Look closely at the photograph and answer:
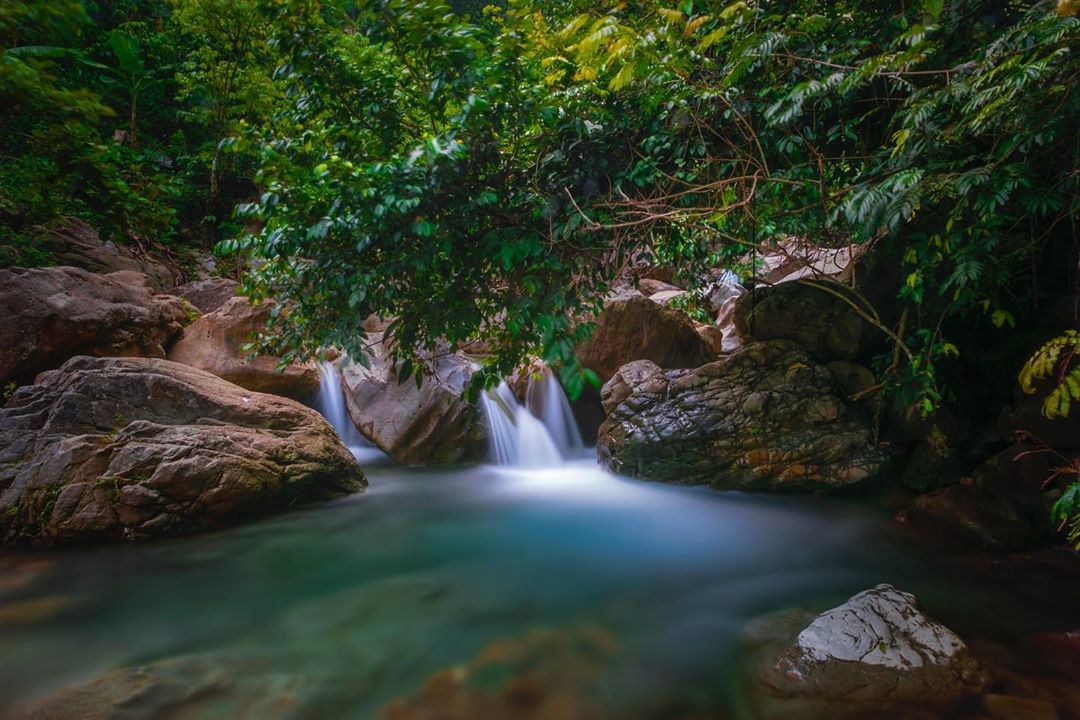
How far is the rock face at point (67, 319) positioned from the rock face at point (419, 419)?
2.88 metres

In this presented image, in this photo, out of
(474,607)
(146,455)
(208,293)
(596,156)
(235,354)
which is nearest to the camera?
(474,607)

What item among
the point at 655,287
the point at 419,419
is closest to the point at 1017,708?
the point at 419,419

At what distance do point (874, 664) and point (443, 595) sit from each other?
2.59 metres

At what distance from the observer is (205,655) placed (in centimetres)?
287

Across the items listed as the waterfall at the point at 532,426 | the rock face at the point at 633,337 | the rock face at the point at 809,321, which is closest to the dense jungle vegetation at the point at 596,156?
the rock face at the point at 809,321

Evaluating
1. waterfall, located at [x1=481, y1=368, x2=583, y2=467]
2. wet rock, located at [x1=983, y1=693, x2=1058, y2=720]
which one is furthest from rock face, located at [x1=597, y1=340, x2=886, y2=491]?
wet rock, located at [x1=983, y1=693, x2=1058, y2=720]

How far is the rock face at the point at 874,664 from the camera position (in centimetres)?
237

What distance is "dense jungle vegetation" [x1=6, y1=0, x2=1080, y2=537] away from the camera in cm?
289

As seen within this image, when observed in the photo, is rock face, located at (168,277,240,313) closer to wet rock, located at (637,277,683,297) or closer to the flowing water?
the flowing water

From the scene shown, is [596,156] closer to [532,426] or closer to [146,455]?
[146,455]

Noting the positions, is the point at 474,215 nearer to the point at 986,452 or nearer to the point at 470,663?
the point at 470,663

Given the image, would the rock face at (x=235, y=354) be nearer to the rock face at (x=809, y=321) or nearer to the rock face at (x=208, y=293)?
the rock face at (x=208, y=293)

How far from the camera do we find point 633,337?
8.58 meters

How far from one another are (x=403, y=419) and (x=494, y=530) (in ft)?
10.3
